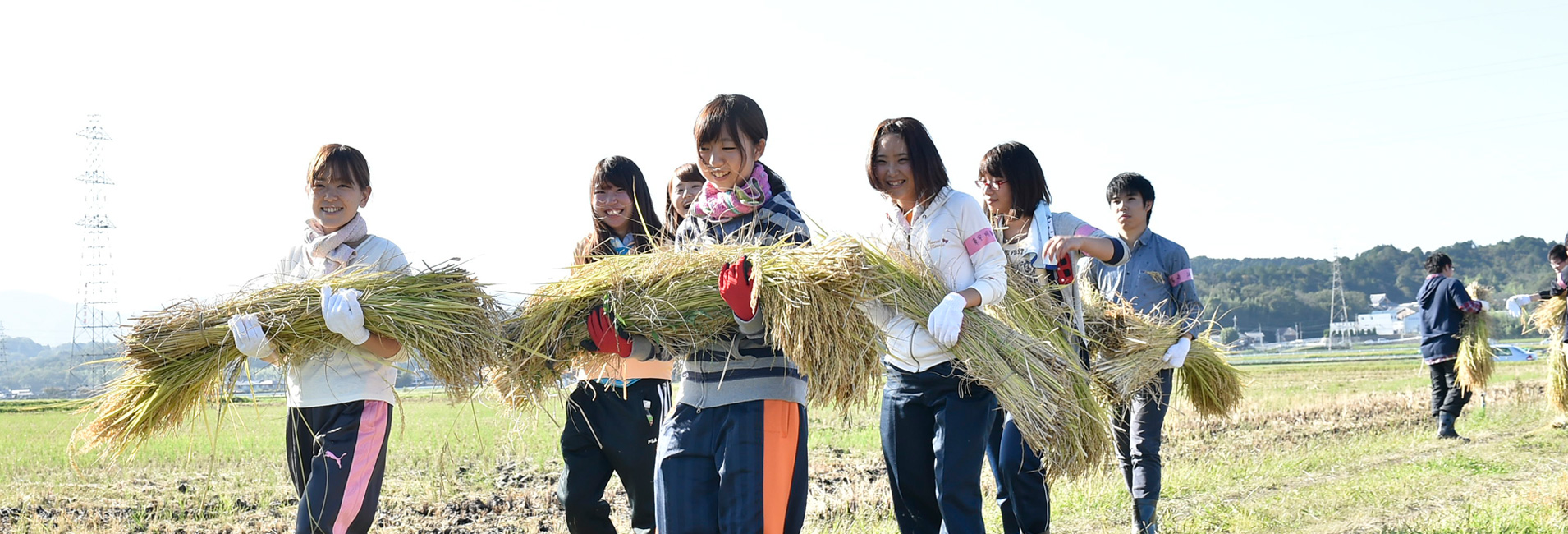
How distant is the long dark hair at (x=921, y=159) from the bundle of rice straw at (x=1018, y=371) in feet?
0.88

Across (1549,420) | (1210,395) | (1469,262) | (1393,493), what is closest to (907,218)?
(1210,395)

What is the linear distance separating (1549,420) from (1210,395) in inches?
263

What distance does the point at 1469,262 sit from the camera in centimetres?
12075

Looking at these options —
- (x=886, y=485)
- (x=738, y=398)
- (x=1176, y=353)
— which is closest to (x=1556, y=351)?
(x=886, y=485)

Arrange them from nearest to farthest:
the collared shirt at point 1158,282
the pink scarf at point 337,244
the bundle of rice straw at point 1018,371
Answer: the bundle of rice straw at point 1018,371 < the pink scarf at point 337,244 < the collared shirt at point 1158,282

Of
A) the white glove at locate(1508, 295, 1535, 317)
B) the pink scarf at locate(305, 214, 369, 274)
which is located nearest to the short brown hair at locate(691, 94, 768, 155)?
the pink scarf at locate(305, 214, 369, 274)

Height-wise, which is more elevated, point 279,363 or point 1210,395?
point 279,363

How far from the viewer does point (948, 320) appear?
3082 mm

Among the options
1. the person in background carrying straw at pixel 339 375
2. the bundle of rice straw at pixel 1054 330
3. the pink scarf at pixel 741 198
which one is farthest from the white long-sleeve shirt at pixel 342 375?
the bundle of rice straw at pixel 1054 330

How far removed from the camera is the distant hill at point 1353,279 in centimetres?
9803

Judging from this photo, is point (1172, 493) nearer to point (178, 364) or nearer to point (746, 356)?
point (746, 356)

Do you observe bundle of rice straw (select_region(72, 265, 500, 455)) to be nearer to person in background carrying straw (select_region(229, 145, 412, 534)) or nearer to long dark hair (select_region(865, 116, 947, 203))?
person in background carrying straw (select_region(229, 145, 412, 534))

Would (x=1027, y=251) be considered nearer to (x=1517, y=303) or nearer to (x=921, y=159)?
(x=921, y=159)

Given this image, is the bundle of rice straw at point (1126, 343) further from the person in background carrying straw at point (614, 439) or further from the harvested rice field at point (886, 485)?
the person in background carrying straw at point (614, 439)
